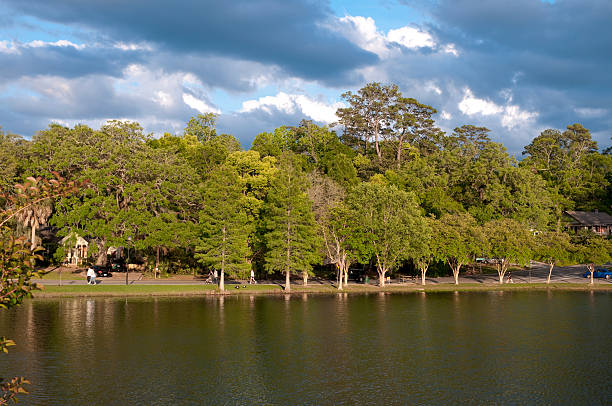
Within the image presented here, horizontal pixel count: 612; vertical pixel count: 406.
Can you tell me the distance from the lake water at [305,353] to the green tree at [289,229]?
448 inches

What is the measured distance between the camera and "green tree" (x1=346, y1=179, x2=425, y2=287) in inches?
3036

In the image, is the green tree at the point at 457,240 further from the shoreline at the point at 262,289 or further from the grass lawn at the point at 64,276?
the grass lawn at the point at 64,276

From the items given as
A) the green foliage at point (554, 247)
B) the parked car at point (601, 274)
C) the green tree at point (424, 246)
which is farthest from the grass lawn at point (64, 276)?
the parked car at point (601, 274)

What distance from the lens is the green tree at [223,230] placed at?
70.9m

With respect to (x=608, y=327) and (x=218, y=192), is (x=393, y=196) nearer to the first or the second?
(x=218, y=192)

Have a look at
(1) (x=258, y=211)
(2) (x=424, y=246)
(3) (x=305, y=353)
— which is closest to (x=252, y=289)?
(1) (x=258, y=211)

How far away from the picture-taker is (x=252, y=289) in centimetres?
7362

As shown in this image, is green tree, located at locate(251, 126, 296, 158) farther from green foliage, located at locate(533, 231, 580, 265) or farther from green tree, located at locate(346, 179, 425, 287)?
green foliage, located at locate(533, 231, 580, 265)

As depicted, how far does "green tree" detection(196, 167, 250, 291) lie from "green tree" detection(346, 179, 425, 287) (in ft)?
55.0

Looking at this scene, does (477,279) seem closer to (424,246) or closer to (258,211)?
(424,246)

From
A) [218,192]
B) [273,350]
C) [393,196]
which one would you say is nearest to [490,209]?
[393,196]

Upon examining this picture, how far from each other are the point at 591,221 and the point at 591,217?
8.07 feet

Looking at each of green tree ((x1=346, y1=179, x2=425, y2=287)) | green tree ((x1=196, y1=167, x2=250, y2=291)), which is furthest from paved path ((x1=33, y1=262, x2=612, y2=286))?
green tree ((x1=346, y1=179, x2=425, y2=287))

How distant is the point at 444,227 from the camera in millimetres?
83938
